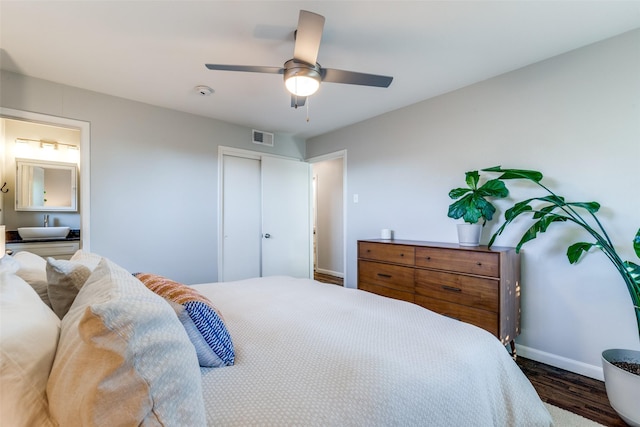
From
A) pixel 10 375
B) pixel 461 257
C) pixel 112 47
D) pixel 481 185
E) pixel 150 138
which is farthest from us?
pixel 150 138

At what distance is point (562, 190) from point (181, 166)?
3.84 meters

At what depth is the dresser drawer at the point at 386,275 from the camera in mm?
2691

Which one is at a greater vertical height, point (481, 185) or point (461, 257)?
point (481, 185)

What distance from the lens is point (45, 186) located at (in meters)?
3.72

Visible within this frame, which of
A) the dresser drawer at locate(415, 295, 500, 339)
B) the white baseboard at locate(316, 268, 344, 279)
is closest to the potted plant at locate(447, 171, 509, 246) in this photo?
the dresser drawer at locate(415, 295, 500, 339)

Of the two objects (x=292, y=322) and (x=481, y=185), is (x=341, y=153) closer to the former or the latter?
(x=481, y=185)

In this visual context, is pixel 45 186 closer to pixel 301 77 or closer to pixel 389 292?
pixel 301 77

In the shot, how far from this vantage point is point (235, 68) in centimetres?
186

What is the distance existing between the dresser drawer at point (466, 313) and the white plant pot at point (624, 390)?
0.59 m

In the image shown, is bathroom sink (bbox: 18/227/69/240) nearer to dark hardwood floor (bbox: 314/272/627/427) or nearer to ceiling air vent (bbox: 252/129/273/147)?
ceiling air vent (bbox: 252/129/273/147)

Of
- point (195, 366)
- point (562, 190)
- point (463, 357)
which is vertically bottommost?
point (463, 357)

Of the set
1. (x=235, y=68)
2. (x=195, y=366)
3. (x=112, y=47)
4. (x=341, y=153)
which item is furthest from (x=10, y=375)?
(x=341, y=153)

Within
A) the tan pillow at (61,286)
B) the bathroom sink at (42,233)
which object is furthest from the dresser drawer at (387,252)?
the bathroom sink at (42,233)

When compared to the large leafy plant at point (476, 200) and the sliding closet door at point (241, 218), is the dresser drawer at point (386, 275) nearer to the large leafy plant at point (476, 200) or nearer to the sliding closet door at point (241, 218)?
the large leafy plant at point (476, 200)
